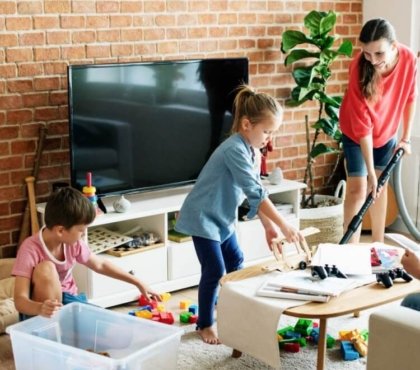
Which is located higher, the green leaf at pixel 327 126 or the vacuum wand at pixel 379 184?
the green leaf at pixel 327 126

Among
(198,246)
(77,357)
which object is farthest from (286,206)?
(77,357)

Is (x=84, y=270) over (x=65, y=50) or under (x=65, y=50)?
under

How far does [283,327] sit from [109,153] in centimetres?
121

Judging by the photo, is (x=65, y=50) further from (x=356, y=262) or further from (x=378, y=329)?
(x=378, y=329)

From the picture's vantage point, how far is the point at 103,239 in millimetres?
4098

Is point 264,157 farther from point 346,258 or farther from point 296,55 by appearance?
point 346,258

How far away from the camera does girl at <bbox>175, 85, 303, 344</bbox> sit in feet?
10.8

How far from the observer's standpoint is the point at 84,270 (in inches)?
155

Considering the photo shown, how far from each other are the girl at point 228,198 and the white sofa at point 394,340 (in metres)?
0.76

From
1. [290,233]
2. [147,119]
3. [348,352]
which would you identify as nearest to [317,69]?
[147,119]

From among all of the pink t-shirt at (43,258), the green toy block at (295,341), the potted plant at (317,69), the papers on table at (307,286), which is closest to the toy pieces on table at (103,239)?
the pink t-shirt at (43,258)

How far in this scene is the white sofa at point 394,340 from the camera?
2.42 meters

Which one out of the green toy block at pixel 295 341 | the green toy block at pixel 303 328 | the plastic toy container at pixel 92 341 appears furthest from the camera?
the green toy block at pixel 303 328

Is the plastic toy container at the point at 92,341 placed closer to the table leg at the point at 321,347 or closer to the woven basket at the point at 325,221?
the table leg at the point at 321,347
